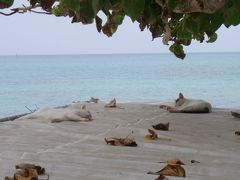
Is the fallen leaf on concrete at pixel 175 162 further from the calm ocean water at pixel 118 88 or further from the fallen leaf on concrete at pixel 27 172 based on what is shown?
the calm ocean water at pixel 118 88

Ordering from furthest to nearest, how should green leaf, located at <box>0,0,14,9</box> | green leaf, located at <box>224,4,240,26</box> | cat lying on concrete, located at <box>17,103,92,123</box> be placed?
cat lying on concrete, located at <box>17,103,92,123</box> → green leaf, located at <box>224,4,240,26</box> → green leaf, located at <box>0,0,14,9</box>

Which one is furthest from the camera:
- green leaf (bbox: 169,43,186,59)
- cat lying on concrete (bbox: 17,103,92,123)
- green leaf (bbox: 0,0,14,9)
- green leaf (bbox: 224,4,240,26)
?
cat lying on concrete (bbox: 17,103,92,123)

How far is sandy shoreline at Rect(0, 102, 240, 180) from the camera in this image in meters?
3.38

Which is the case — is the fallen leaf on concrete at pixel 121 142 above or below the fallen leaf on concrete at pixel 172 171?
below

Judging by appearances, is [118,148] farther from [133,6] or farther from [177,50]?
[133,6]

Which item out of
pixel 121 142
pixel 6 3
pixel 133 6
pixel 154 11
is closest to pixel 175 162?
pixel 121 142

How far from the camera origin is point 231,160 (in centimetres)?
376

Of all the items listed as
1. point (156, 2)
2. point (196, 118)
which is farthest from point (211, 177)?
point (196, 118)

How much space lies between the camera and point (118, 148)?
412cm

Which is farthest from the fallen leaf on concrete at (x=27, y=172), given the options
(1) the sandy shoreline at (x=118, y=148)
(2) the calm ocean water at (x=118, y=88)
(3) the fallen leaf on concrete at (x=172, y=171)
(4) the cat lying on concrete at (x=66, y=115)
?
(2) the calm ocean water at (x=118, y=88)

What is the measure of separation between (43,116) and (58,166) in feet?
8.10

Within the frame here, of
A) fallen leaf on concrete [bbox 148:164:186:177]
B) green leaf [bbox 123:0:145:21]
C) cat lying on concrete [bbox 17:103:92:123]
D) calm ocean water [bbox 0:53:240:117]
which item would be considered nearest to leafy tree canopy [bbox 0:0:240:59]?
green leaf [bbox 123:0:145:21]

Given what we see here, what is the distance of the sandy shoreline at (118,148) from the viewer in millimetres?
3379

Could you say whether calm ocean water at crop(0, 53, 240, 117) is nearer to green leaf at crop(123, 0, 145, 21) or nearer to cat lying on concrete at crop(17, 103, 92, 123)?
cat lying on concrete at crop(17, 103, 92, 123)
